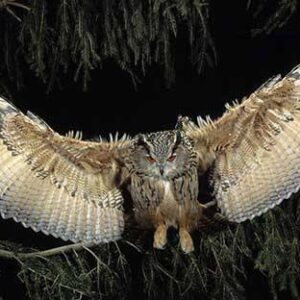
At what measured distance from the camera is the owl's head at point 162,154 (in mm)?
4812

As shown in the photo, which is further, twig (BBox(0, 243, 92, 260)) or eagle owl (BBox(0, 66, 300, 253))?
twig (BBox(0, 243, 92, 260))

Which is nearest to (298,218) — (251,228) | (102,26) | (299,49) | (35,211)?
(251,228)

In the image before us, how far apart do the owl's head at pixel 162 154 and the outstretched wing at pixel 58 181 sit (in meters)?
0.13

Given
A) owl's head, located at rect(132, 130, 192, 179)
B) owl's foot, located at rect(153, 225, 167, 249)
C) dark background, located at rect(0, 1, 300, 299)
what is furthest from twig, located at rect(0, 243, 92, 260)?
owl's head, located at rect(132, 130, 192, 179)

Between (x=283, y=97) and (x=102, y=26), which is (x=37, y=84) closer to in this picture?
(x=102, y=26)

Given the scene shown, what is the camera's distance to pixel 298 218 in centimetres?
675

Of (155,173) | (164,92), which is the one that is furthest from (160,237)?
(164,92)

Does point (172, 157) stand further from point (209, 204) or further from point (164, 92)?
point (164, 92)

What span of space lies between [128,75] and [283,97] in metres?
2.40

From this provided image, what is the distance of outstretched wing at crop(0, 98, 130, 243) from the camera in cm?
505

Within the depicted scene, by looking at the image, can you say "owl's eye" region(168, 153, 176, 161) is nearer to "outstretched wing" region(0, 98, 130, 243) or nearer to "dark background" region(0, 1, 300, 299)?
"outstretched wing" region(0, 98, 130, 243)

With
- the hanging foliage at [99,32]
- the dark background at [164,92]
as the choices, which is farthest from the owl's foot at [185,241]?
the dark background at [164,92]

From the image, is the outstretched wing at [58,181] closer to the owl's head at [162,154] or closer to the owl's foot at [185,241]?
the owl's head at [162,154]

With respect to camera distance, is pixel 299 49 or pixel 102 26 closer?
pixel 102 26
